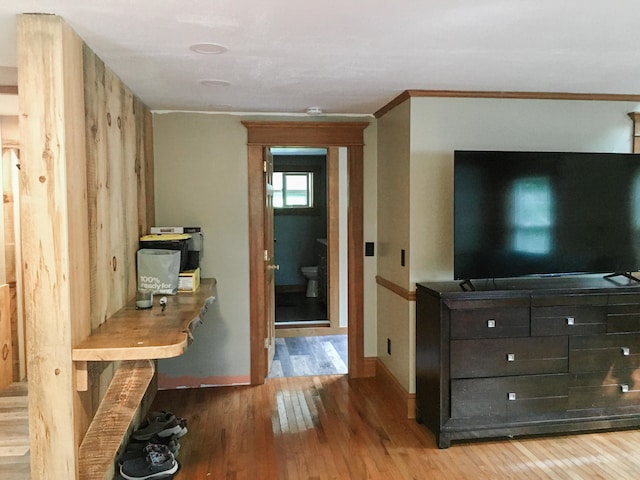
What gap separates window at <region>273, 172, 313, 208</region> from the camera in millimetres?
7840

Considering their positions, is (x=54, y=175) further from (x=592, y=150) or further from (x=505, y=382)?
(x=592, y=150)

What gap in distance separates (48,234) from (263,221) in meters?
2.21

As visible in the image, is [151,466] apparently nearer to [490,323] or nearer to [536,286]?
[490,323]

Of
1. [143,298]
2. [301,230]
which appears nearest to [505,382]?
[143,298]

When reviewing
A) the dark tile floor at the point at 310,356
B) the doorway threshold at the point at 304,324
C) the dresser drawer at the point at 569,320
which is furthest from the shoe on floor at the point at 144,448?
the doorway threshold at the point at 304,324

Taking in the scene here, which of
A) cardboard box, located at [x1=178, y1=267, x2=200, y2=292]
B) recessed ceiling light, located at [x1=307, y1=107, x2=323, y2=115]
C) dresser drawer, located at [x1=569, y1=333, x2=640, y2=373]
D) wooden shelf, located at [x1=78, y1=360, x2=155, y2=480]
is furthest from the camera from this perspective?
recessed ceiling light, located at [x1=307, y1=107, x2=323, y2=115]

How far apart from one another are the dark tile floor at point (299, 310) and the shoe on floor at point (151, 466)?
10.2ft

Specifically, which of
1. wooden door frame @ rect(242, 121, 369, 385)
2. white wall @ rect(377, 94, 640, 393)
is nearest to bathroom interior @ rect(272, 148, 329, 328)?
wooden door frame @ rect(242, 121, 369, 385)

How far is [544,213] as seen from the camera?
10.5 ft

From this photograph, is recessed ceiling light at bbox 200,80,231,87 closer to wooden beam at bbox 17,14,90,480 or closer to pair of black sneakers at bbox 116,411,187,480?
wooden beam at bbox 17,14,90,480

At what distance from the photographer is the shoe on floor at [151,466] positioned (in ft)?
8.54

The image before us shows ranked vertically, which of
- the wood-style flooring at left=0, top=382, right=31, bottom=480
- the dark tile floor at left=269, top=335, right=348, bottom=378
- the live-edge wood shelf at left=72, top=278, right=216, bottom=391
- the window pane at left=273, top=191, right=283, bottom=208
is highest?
the window pane at left=273, top=191, right=283, bottom=208

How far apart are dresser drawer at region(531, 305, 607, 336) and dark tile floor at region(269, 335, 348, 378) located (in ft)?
6.14

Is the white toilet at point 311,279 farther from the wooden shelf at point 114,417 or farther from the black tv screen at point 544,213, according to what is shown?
the wooden shelf at point 114,417
